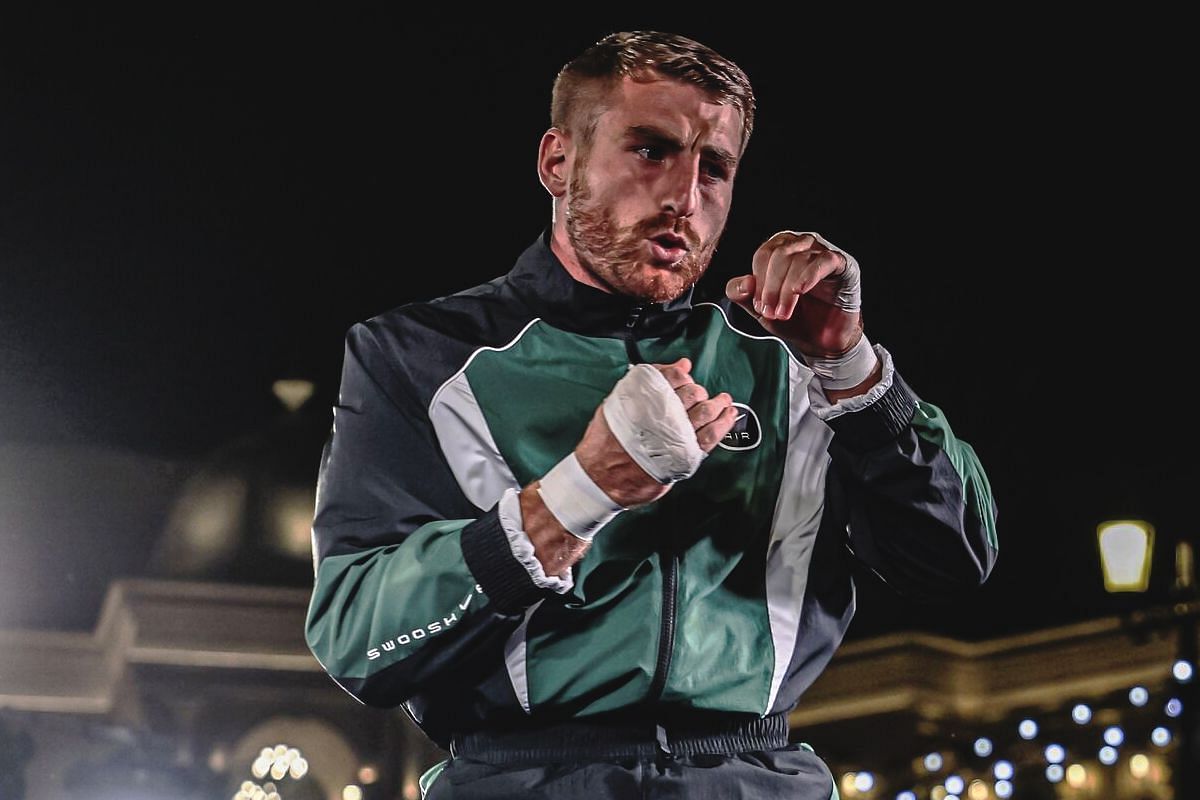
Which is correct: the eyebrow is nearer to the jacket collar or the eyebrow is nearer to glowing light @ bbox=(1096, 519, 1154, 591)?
the jacket collar

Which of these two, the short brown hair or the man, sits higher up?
the short brown hair

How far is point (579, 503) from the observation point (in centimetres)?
179

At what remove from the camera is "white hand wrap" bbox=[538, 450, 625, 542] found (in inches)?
70.6

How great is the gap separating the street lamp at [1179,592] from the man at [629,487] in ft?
13.2

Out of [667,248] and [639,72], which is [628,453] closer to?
[667,248]

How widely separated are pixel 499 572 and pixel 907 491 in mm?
521

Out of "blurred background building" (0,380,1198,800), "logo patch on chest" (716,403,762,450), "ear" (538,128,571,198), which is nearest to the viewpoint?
"logo patch on chest" (716,403,762,450)

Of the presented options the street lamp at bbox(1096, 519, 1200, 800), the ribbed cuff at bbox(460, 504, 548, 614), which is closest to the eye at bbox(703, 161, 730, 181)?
the ribbed cuff at bbox(460, 504, 548, 614)

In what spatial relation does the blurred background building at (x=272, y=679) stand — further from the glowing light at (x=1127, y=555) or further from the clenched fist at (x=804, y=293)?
the clenched fist at (x=804, y=293)

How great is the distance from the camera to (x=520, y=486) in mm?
1989

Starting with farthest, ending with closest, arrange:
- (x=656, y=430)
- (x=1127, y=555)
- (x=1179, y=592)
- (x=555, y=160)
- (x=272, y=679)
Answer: (x=272, y=679) → (x=1179, y=592) → (x=1127, y=555) → (x=555, y=160) → (x=656, y=430)

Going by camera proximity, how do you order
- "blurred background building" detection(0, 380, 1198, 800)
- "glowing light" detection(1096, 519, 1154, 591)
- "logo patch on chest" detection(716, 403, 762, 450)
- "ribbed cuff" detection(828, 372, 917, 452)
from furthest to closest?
"blurred background building" detection(0, 380, 1198, 800) < "glowing light" detection(1096, 519, 1154, 591) < "logo patch on chest" detection(716, 403, 762, 450) < "ribbed cuff" detection(828, 372, 917, 452)

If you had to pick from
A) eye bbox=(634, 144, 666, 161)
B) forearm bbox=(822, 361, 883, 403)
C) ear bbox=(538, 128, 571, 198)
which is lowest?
forearm bbox=(822, 361, 883, 403)

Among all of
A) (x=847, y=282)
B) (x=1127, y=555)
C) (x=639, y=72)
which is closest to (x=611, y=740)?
(x=847, y=282)
